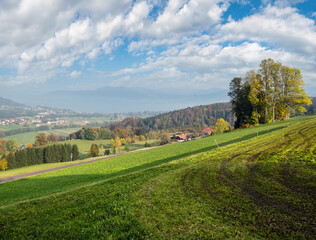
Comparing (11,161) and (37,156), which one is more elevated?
(37,156)

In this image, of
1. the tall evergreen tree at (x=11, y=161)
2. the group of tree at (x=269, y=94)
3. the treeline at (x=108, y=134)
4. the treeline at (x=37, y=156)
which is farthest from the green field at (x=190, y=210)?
the treeline at (x=108, y=134)

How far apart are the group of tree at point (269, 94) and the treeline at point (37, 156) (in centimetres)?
7236

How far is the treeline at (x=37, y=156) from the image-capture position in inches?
3314

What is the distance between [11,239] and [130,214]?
4660 mm

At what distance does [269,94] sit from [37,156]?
100m

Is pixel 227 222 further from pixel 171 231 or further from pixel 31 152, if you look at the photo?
pixel 31 152

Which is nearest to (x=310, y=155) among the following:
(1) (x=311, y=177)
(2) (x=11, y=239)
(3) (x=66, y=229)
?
(1) (x=311, y=177)

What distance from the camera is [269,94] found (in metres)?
52.4

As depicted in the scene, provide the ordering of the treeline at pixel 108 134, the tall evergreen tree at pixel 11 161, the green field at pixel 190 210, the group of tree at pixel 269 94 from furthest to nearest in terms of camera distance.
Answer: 1. the treeline at pixel 108 134
2. the tall evergreen tree at pixel 11 161
3. the group of tree at pixel 269 94
4. the green field at pixel 190 210

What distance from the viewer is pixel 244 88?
6012 centimetres

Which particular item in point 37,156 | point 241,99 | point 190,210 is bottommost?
point 37,156

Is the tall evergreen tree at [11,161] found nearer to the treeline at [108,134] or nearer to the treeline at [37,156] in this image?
the treeline at [37,156]

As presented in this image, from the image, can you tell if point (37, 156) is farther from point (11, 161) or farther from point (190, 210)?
point (190, 210)

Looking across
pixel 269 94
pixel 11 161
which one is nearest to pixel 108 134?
pixel 11 161
